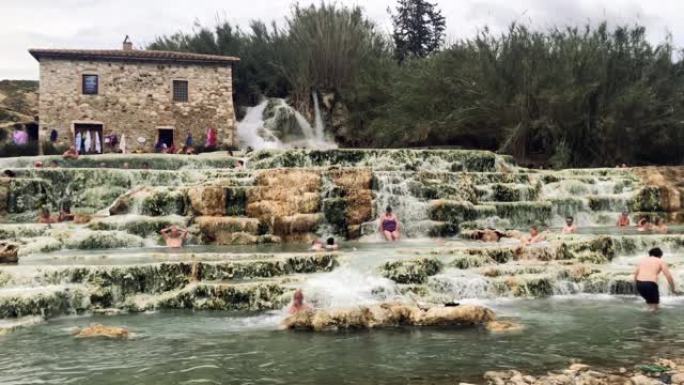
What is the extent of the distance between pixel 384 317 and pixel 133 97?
20981mm

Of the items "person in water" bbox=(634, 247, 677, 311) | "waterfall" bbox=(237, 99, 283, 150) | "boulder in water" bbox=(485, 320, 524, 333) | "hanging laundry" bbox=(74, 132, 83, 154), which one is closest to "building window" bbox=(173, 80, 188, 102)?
"waterfall" bbox=(237, 99, 283, 150)

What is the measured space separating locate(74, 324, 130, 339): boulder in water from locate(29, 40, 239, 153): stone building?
1947cm

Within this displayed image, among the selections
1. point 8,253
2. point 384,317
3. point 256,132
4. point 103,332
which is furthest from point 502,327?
point 256,132

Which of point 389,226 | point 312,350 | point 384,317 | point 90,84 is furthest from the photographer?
point 90,84

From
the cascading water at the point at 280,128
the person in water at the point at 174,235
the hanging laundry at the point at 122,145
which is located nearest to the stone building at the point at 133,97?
the hanging laundry at the point at 122,145

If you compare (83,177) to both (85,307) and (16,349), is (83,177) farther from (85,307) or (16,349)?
(16,349)

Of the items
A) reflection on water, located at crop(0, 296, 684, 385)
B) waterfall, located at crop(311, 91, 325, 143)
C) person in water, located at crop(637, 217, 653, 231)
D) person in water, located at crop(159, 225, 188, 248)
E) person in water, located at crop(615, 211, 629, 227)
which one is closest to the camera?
reflection on water, located at crop(0, 296, 684, 385)

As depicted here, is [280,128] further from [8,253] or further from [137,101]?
[8,253]

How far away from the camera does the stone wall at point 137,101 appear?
85.0ft

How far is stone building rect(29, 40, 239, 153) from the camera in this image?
84.9 ft

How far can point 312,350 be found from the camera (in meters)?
7.12

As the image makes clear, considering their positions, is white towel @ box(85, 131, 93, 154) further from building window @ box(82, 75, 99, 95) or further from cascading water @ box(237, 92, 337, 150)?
cascading water @ box(237, 92, 337, 150)

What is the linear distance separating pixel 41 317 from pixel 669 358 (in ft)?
24.3

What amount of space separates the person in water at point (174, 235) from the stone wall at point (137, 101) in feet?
44.2
